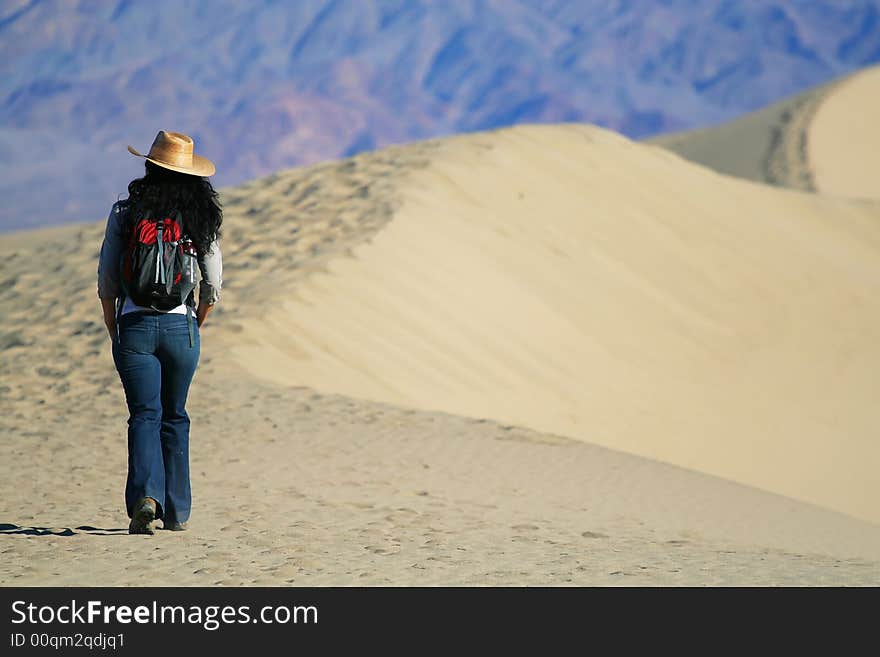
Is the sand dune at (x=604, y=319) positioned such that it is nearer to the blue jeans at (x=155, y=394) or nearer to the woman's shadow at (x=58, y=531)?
the woman's shadow at (x=58, y=531)

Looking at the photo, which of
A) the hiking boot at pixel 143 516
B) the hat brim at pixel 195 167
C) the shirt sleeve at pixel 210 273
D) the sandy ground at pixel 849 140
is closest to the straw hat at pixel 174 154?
the hat brim at pixel 195 167

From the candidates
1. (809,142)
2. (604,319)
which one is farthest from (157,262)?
(809,142)

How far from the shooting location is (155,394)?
5.26 meters

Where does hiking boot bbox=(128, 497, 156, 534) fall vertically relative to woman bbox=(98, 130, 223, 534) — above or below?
below

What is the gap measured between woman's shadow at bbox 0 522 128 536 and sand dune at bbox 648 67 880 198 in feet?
124

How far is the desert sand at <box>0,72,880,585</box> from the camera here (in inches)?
225

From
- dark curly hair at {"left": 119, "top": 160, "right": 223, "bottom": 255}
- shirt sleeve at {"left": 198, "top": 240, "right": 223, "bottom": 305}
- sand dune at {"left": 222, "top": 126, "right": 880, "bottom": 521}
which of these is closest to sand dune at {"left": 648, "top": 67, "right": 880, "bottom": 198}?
sand dune at {"left": 222, "top": 126, "right": 880, "bottom": 521}

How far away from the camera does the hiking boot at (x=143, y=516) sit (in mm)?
5375

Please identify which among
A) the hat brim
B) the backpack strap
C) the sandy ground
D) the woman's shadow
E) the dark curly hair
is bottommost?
the woman's shadow

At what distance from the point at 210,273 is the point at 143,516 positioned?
3.60ft

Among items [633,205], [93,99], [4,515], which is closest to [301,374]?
[4,515]

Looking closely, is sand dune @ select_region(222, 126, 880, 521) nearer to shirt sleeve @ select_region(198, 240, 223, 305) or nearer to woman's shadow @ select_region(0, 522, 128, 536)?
woman's shadow @ select_region(0, 522, 128, 536)

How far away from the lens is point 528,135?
20109 millimetres

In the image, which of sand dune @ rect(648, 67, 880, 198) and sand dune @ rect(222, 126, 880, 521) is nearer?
sand dune @ rect(222, 126, 880, 521)
